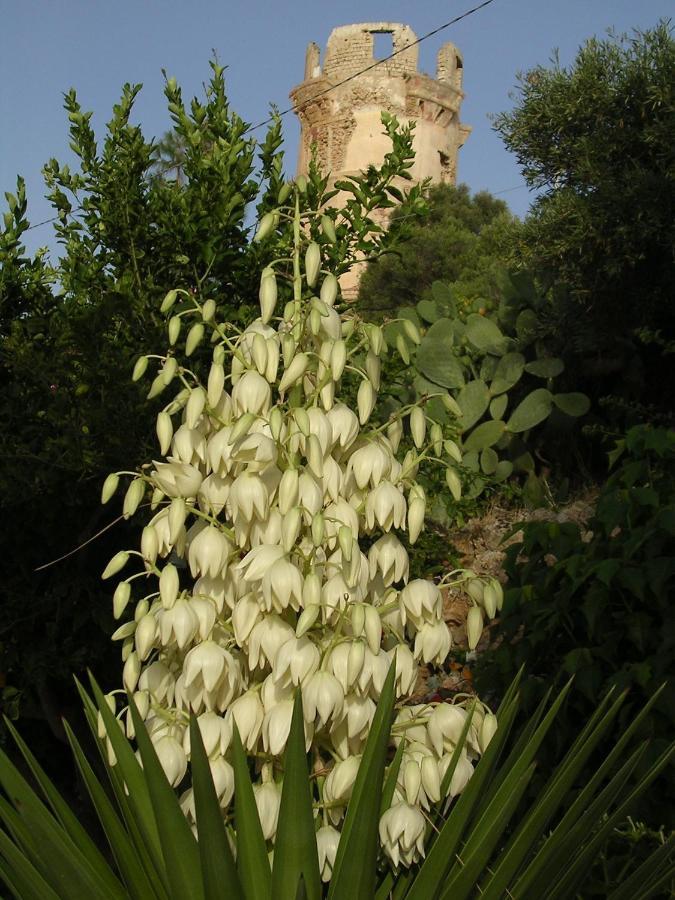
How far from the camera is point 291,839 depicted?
1.30m

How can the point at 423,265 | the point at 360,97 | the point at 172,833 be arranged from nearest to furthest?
the point at 172,833, the point at 423,265, the point at 360,97

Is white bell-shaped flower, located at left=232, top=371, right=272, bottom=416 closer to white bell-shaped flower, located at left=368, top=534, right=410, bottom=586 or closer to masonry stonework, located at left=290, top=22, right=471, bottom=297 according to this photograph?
white bell-shaped flower, located at left=368, top=534, right=410, bottom=586

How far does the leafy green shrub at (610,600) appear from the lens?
2.26m

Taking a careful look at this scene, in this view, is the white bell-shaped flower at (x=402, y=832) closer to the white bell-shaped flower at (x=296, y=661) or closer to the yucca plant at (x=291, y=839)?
the yucca plant at (x=291, y=839)

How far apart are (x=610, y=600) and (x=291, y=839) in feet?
4.35

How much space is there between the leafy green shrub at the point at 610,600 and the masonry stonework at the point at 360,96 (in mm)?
19347

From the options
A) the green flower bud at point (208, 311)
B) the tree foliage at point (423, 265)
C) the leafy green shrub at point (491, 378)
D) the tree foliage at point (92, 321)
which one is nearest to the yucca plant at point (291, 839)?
the green flower bud at point (208, 311)

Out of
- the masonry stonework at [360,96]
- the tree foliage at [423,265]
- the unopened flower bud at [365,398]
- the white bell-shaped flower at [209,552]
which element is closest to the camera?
the white bell-shaped flower at [209,552]

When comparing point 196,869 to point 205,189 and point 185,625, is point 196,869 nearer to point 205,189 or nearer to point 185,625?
point 185,625

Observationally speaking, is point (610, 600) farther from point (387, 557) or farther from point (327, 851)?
point (327, 851)

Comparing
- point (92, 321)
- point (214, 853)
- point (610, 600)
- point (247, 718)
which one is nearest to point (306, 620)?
point (247, 718)

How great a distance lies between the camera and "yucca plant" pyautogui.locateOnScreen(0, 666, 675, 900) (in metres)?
1.28

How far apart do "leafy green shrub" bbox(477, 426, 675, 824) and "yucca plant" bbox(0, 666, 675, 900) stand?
2.30ft

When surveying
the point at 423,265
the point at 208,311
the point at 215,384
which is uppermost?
the point at 208,311
